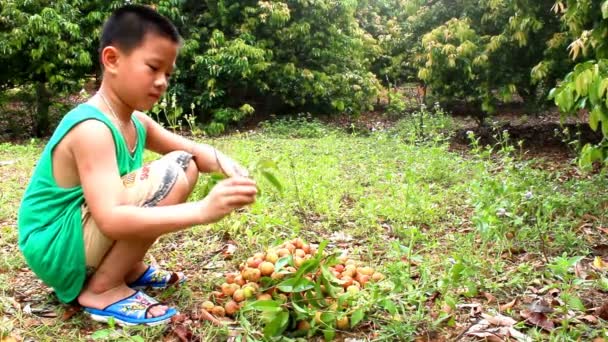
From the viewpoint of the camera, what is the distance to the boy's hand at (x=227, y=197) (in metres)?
1.60

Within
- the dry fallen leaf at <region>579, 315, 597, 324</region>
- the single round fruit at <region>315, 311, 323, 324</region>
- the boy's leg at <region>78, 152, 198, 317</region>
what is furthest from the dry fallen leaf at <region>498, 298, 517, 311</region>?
the boy's leg at <region>78, 152, 198, 317</region>

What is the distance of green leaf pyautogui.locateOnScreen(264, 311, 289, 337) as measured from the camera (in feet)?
5.66

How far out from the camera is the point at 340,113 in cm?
1112

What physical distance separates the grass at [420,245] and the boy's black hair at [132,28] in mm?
979

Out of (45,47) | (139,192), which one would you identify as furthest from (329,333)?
(45,47)

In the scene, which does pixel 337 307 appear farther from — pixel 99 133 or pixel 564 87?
pixel 564 87

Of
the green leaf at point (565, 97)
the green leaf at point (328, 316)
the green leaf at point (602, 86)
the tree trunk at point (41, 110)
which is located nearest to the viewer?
the green leaf at point (328, 316)

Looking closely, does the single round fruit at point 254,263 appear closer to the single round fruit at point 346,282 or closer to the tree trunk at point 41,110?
the single round fruit at point 346,282

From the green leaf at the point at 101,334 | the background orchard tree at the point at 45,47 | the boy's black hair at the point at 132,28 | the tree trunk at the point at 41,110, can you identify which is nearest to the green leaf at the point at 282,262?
the green leaf at the point at 101,334

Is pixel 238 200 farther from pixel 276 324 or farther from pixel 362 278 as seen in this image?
pixel 362 278

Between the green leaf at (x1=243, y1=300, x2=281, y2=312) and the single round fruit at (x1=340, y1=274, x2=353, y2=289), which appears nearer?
the green leaf at (x1=243, y1=300, x2=281, y2=312)

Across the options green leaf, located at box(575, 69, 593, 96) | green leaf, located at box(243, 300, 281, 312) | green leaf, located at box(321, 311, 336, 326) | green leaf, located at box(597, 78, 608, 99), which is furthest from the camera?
green leaf, located at box(575, 69, 593, 96)

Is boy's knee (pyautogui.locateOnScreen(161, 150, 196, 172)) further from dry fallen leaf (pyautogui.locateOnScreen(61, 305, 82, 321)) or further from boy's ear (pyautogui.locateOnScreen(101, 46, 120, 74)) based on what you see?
dry fallen leaf (pyautogui.locateOnScreen(61, 305, 82, 321))

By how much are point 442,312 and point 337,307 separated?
1.22 ft
